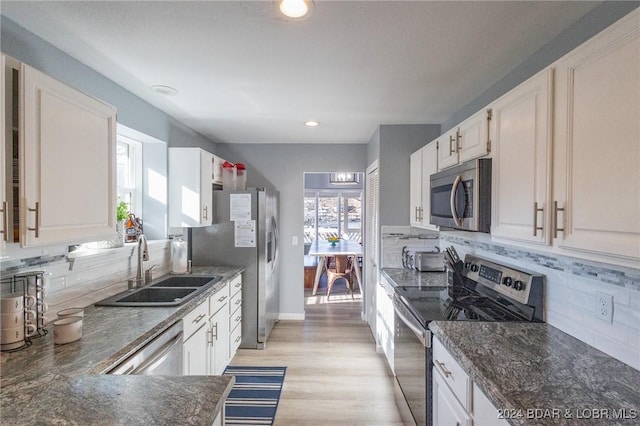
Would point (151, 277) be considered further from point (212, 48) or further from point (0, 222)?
point (212, 48)

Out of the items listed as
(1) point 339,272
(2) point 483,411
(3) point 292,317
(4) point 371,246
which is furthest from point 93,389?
(1) point 339,272

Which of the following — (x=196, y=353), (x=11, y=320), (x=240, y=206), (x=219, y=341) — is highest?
(x=240, y=206)

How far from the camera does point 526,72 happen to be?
187cm

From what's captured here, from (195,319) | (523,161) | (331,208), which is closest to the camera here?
(523,161)

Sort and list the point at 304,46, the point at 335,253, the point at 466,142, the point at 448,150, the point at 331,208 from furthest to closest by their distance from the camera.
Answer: the point at 331,208, the point at 335,253, the point at 448,150, the point at 466,142, the point at 304,46

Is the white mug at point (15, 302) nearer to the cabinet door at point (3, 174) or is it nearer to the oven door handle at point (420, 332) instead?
the cabinet door at point (3, 174)

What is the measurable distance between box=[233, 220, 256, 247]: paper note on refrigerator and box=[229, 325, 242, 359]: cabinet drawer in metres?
0.85

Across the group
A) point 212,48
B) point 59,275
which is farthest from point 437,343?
point 59,275

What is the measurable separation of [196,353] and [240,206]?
1563mm

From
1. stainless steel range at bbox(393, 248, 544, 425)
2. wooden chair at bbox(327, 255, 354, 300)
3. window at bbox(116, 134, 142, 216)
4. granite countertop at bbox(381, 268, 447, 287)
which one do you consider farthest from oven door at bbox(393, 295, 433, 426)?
wooden chair at bbox(327, 255, 354, 300)

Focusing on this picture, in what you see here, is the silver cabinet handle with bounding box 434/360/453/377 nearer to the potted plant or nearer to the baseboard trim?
the potted plant

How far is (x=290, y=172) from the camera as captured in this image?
4227mm

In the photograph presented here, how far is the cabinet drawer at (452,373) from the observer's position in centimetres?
129

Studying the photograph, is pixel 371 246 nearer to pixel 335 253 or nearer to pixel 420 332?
pixel 335 253
